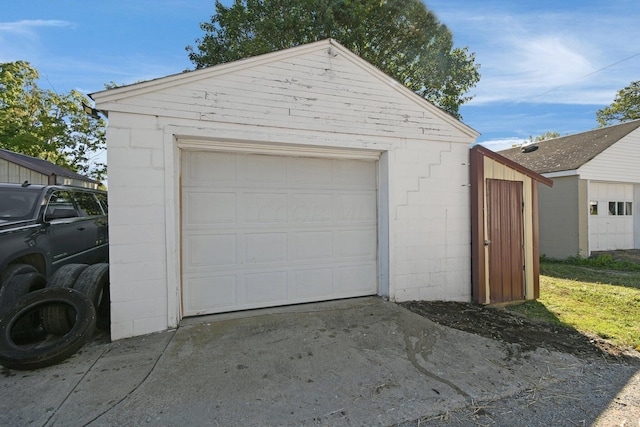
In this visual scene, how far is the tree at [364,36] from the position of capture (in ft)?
36.8

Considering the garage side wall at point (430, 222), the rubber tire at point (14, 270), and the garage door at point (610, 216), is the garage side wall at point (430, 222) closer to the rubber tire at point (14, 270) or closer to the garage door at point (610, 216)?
the rubber tire at point (14, 270)

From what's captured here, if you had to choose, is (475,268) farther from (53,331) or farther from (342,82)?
(53,331)

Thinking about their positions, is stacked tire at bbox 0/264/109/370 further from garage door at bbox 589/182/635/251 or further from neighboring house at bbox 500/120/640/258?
garage door at bbox 589/182/635/251

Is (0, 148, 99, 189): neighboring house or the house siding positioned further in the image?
(0, 148, 99, 189): neighboring house

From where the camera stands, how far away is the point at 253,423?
7.85 ft

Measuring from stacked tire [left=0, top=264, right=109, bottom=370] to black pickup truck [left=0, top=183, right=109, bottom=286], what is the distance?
0.28 meters

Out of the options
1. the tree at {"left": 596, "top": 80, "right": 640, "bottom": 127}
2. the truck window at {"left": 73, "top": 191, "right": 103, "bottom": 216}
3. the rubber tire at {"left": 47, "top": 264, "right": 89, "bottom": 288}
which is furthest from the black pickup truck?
the tree at {"left": 596, "top": 80, "right": 640, "bottom": 127}

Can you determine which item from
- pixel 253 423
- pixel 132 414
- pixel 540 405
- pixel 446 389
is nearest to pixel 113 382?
pixel 132 414

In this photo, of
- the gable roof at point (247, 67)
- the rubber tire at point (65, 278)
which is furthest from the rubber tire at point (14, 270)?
the gable roof at point (247, 67)

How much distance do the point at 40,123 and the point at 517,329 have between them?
2345cm

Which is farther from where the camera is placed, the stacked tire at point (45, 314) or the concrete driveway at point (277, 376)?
the stacked tire at point (45, 314)

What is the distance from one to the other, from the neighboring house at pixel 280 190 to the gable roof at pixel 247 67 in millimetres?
16

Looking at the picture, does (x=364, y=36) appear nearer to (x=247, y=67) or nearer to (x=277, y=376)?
(x=247, y=67)

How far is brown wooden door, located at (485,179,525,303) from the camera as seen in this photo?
5562 mm
